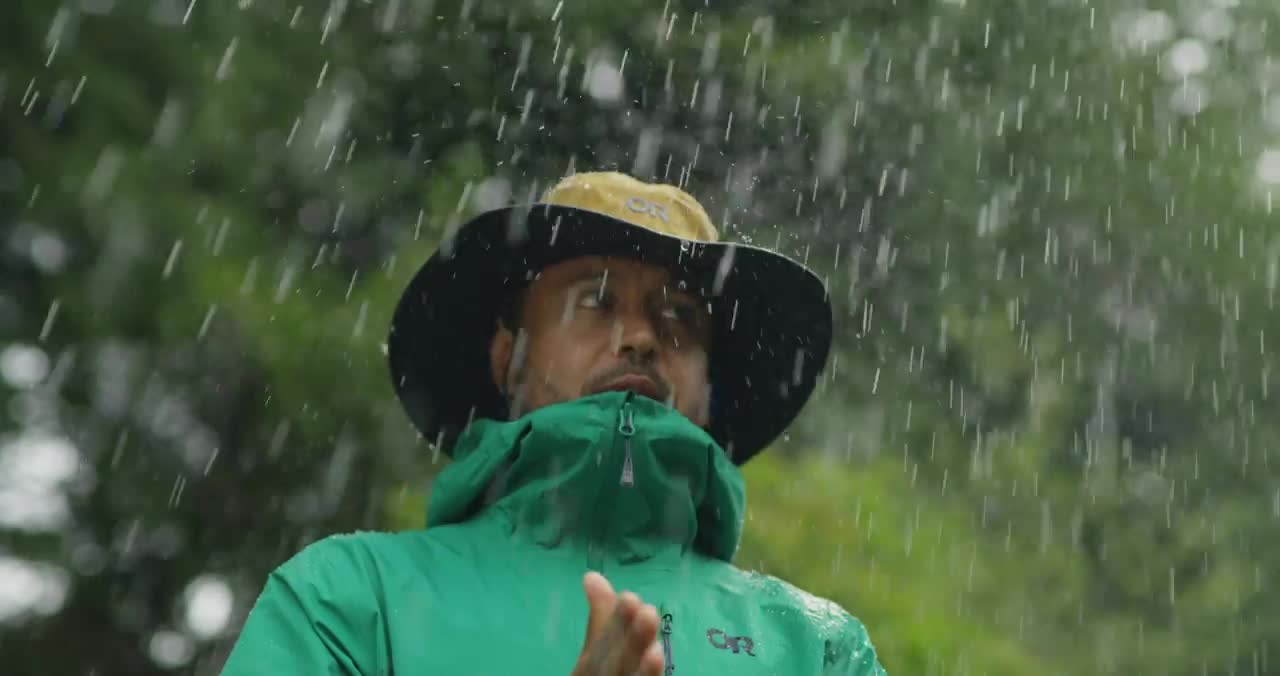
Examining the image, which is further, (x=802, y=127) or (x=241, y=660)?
(x=802, y=127)

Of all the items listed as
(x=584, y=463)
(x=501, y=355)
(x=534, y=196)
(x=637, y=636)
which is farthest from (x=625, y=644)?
(x=534, y=196)

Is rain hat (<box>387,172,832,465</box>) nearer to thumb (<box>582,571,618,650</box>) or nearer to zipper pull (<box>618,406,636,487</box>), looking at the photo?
zipper pull (<box>618,406,636,487</box>)

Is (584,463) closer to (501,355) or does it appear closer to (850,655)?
(850,655)

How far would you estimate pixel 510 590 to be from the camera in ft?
7.14

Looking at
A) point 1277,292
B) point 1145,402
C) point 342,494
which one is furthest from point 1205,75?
point 342,494

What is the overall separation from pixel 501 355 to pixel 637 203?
46cm

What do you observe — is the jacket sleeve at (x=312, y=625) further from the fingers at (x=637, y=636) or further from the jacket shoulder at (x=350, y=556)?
the fingers at (x=637, y=636)

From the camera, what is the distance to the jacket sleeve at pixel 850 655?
2299 millimetres

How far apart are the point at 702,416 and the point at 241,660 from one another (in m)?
1.15

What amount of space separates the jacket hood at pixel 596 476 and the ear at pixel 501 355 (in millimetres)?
515

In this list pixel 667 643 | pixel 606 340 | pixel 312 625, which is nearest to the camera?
pixel 312 625

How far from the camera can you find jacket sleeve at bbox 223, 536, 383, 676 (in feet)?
6.24

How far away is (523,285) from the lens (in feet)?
9.86

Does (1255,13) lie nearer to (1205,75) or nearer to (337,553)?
(1205,75)
